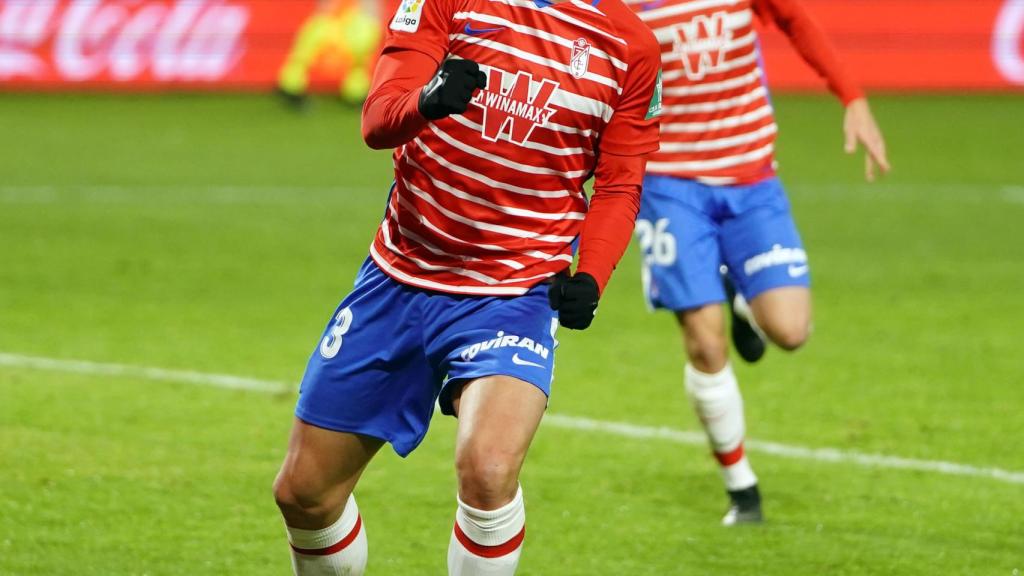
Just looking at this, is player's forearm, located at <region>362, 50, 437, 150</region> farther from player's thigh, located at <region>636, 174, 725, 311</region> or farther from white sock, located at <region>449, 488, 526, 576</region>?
player's thigh, located at <region>636, 174, 725, 311</region>

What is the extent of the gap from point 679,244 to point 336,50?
1502cm

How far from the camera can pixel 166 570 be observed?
571 centimetres

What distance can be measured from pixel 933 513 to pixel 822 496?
45cm

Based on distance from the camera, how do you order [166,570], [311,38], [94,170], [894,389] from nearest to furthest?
[166,570], [894,389], [94,170], [311,38]

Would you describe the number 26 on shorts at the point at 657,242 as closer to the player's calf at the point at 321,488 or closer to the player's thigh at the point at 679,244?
the player's thigh at the point at 679,244

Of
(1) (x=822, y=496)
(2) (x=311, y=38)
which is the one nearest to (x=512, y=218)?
(1) (x=822, y=496)

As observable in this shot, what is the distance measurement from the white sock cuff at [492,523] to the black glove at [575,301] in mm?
483

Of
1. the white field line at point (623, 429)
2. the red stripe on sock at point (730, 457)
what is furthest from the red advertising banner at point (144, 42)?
the red stripe on sock at point (730, 457)

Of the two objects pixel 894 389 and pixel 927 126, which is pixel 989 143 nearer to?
pixel 927 126

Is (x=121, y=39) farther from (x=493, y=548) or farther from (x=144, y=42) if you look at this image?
(x=493, y=548)

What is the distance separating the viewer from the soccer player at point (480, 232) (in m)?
4.61

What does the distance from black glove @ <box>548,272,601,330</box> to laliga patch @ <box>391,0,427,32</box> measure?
0.81m

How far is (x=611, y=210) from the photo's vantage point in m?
4.76

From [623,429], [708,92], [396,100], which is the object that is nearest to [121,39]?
[623,429]
